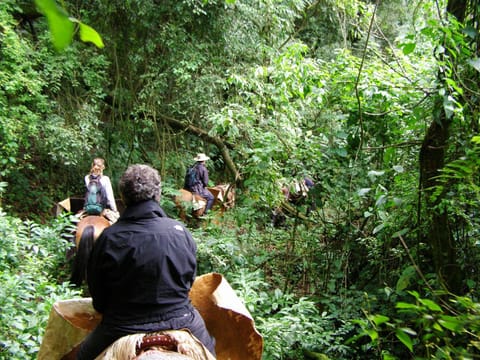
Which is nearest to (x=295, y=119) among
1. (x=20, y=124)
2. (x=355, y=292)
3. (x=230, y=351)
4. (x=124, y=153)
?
(x=355, y=292)

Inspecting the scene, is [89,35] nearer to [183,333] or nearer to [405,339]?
[405,339]

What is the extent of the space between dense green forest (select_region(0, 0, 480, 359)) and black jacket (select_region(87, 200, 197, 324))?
3.01 feet

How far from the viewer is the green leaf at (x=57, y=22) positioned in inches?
31.3

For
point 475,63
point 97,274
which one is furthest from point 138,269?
point 475,63

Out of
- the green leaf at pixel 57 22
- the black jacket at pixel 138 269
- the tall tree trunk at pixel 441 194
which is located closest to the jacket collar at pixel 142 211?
the black jacket at pixel 138 269

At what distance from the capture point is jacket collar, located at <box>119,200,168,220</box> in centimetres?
315

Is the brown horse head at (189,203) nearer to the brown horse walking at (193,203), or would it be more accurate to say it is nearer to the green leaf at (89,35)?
the brown horse walking at (193,203)

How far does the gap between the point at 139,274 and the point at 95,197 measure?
16.8 ft

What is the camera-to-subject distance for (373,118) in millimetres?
5348

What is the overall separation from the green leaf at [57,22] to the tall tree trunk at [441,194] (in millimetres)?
3306

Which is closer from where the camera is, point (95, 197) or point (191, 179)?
point (95, 197)

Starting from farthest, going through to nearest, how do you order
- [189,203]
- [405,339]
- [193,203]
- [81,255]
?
[193,203], [189,203], [81,255], [405,339]

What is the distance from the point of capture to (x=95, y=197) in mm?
7875

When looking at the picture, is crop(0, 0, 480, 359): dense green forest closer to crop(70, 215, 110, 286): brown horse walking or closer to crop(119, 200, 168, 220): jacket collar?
crop(70, 215, 110, 286): brown horse walking
